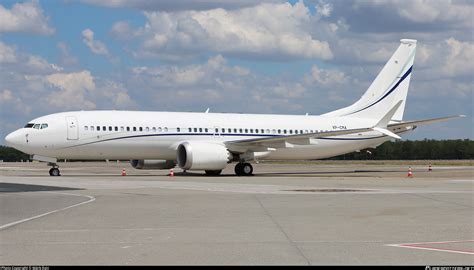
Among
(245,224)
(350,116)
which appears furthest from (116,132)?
(245,224)

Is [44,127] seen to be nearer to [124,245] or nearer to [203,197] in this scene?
[203,197]

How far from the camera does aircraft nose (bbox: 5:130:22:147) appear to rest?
36031 mm

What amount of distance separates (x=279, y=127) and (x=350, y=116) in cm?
635

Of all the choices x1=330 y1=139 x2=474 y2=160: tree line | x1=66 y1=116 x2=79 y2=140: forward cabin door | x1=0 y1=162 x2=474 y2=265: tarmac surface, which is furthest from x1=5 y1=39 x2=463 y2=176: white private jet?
x1=330 y1=139 x2=474 y2=160: tree line

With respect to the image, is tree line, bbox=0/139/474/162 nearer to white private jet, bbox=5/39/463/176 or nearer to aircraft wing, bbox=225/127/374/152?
white private jet, bbox=5/39/463/176

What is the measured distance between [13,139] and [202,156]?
31.9 ft

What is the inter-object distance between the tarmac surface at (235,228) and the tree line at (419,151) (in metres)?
100

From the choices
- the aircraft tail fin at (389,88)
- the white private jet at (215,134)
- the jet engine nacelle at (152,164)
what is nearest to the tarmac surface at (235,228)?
the white private jet at (215,134)

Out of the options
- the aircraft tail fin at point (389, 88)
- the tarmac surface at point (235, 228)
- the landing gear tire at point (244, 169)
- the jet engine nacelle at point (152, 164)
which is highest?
the aircraft tail fin at point (389, 88)

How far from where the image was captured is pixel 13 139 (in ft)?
119

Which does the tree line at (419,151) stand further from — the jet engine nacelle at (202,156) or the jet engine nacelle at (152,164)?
the jet engine nacelle at (202,156)

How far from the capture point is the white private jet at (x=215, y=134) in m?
36.6

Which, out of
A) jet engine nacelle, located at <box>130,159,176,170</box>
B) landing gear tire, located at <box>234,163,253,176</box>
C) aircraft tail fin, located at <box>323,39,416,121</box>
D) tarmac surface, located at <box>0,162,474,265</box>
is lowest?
tarmac surface, located at <box>0,162,474,265</box>

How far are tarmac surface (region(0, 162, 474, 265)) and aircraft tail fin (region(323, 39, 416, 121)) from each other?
24.6m
